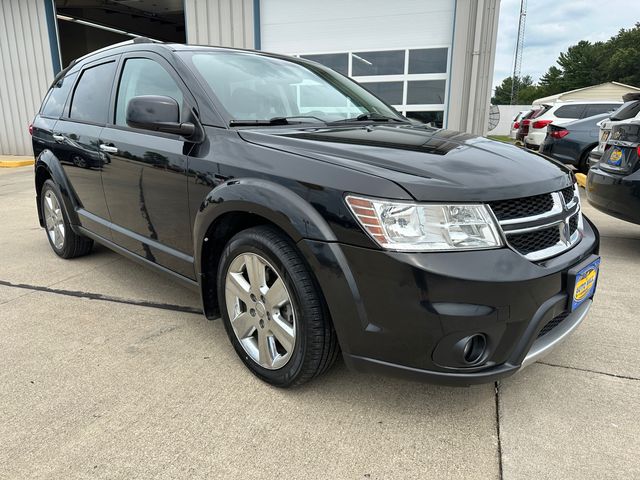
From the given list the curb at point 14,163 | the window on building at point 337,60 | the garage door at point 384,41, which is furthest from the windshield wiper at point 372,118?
the curb at point 14,163

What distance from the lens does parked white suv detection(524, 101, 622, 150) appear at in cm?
1140

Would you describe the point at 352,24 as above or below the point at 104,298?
above

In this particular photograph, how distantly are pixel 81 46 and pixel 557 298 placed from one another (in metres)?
27.7

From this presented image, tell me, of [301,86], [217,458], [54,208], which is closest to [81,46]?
[54,208]

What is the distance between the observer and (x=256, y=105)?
260 centimetres

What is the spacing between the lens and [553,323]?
2053 millimetres

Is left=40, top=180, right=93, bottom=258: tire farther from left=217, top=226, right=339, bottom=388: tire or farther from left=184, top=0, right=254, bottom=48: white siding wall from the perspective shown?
left=184, top=0, right=254, bottom=48: white siding wall

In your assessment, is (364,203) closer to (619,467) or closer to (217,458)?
(217,458)

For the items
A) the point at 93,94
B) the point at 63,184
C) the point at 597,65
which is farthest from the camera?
the point at 597,65

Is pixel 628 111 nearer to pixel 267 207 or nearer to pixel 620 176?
pixel 620 176

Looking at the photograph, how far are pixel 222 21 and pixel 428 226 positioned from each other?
35.2 ft

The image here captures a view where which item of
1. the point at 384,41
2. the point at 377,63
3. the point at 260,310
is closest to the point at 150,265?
the point at 260,310

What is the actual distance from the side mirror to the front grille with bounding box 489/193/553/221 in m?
1.53

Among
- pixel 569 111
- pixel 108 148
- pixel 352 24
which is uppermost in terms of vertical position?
pixel 352 24
